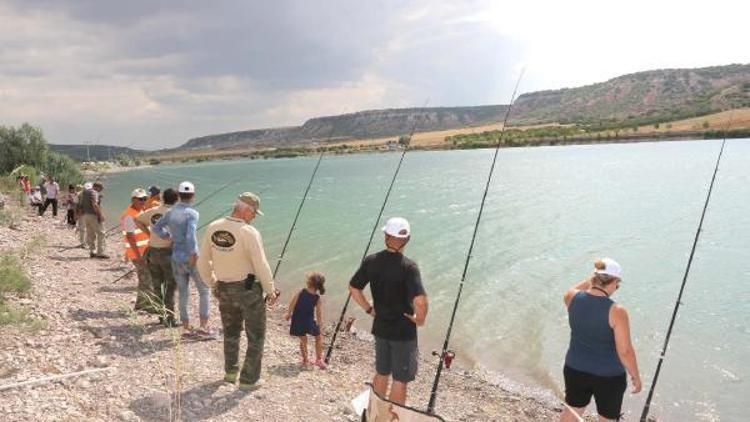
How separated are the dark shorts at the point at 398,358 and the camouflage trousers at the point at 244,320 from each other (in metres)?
1.69

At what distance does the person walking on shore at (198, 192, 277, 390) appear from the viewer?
20.4 feet

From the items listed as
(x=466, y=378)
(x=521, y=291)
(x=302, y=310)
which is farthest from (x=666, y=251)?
(x=302, y=310)

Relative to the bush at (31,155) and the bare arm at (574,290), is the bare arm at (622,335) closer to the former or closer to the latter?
the bare arm at (574,290)

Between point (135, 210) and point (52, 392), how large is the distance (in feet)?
16.6

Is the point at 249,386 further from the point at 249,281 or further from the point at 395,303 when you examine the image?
the point at 395,303

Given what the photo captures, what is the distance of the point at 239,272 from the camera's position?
630 centimetres

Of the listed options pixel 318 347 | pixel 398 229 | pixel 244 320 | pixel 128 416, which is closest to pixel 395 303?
pixel 398 229

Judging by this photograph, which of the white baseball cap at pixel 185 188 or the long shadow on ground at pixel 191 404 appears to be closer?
the long shadow on ground at pixel 191 404

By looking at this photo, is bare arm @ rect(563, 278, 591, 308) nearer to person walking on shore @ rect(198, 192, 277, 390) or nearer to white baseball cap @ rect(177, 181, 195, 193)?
person walking on shore @ rect(198, 192, 277, 390)

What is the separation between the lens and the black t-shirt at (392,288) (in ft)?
Result: 17.2

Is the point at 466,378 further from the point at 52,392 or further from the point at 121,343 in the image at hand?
the point at 52,392

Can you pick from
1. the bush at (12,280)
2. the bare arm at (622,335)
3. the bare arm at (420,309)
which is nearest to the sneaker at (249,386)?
the bare arm at (420,309)

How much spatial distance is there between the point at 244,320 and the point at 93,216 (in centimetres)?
1084

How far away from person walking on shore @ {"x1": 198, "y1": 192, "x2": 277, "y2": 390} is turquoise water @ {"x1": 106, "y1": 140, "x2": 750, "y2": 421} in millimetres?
4387
